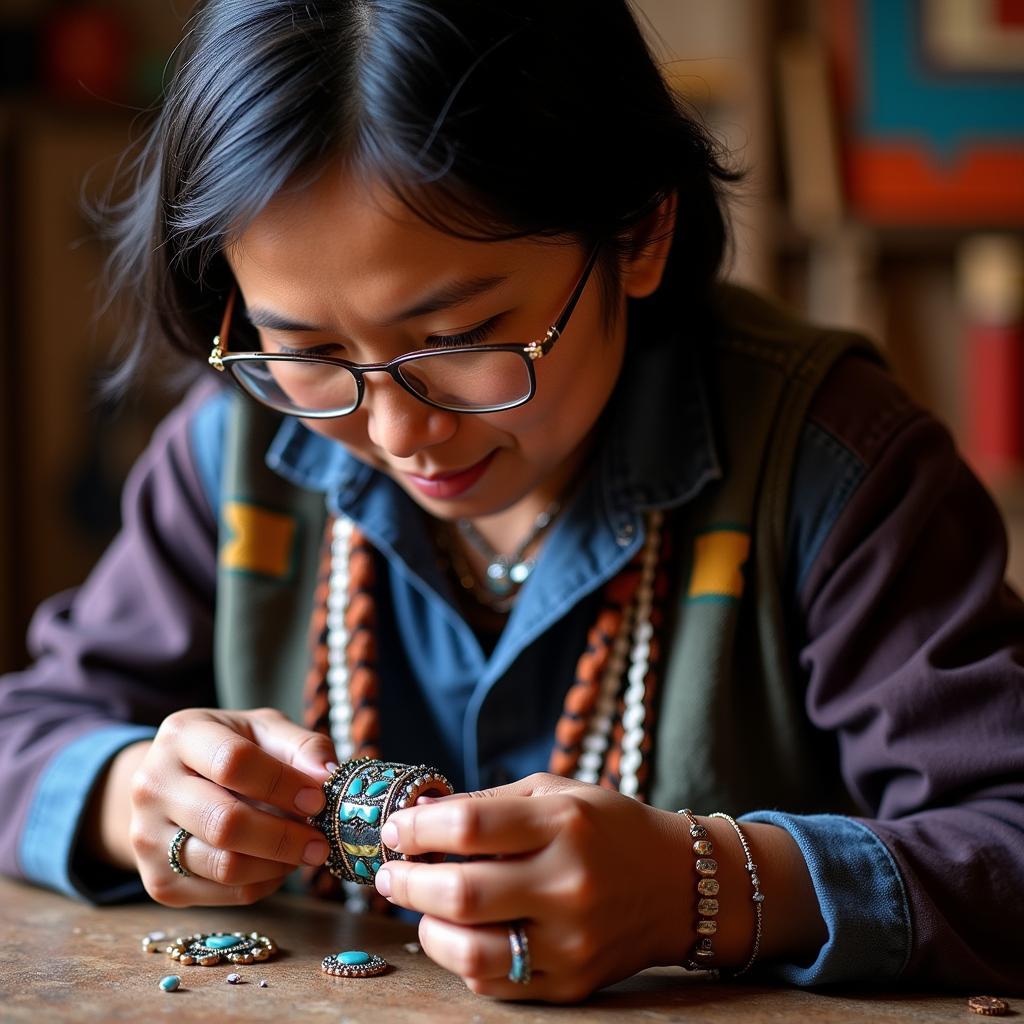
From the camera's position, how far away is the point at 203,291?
1047 mm

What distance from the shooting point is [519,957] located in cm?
76

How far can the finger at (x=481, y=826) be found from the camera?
0.75 metres

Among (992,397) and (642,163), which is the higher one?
(642,163)

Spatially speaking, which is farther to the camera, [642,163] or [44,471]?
[44,471]

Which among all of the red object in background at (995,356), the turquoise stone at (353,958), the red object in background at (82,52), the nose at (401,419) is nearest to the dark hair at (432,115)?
the nose at (401,419)

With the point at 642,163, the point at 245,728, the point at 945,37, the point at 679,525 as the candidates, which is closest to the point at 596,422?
the point at 679,525

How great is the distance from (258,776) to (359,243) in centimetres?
35

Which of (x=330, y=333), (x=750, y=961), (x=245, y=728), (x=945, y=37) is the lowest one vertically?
(x=750, y=961)

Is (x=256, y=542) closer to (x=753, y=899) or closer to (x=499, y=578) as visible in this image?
(x=499, y=578)

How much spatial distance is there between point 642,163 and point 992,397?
1.68 meters

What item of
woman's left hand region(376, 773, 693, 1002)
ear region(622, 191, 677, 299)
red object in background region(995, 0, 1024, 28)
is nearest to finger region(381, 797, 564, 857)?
woman's left hand region(376, 773, 693, 1002)

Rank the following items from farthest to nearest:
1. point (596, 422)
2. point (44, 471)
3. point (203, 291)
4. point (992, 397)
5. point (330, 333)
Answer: point (44, 471), point (992, 397), point (596, 422), point (203, 291), point (330, 333)

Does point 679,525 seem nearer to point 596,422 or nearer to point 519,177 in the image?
point 596,422

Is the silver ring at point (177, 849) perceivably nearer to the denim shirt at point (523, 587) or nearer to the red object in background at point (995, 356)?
the denim shirt at point (523, 587)
